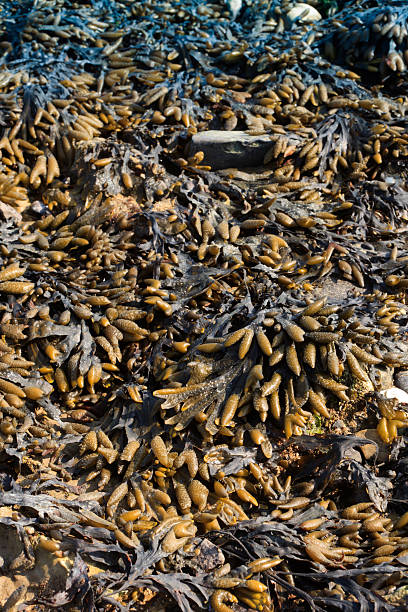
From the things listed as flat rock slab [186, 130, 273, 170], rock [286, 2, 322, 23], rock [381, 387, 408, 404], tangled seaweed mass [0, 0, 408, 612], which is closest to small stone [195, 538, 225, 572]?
tangled seaweed mass [0, 0, 408, 612]

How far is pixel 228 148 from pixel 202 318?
5.39 ft

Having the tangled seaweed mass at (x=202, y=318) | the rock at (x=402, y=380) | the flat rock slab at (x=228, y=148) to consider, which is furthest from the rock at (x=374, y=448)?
the flat rock slab at (x=228, y=148)

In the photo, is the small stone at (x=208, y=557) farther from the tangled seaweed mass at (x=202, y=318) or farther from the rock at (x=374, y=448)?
the rock at (x=374, y=448)

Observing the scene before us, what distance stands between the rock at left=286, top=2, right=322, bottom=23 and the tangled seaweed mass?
0.58m

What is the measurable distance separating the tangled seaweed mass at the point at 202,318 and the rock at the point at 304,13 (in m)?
0.58

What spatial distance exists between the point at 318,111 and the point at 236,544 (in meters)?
3.52

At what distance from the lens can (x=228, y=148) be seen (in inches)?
165

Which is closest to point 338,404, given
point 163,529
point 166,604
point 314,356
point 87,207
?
point 314,356

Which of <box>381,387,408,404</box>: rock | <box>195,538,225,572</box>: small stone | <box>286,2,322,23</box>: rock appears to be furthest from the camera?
<box>286,2,322,23</box>: rock

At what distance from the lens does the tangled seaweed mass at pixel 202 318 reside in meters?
2.27

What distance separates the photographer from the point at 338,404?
281 centimetres

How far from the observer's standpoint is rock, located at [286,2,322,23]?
18.6 ft

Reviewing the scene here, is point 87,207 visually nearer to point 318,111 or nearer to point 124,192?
point 124,192

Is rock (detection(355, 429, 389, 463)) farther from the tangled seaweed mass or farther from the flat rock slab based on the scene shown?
the flat rock slab
